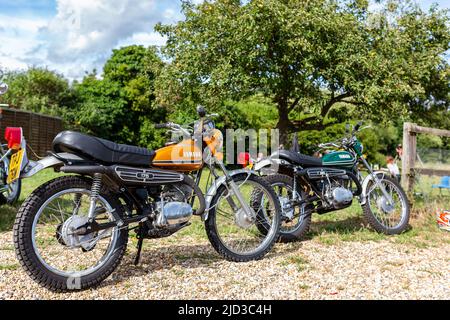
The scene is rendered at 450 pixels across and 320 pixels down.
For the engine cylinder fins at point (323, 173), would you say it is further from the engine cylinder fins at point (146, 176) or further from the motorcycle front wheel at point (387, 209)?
the engine cylinder fins at point (146, 176)

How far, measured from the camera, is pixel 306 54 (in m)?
7.56

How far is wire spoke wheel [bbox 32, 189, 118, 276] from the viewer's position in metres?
3.02

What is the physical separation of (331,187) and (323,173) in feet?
0.78

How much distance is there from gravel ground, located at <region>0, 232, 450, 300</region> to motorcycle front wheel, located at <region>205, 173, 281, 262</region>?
0.13 meters

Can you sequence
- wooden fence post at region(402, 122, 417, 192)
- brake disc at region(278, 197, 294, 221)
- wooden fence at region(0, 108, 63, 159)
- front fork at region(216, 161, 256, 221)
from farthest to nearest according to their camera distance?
wooden fence at region(0, 108, 63, 159) → wooden fence post at region(402, 122, 417, 192) → brake disc at region(278, 197, 294, 221) → front fork at region(216, 161, 256, 221)

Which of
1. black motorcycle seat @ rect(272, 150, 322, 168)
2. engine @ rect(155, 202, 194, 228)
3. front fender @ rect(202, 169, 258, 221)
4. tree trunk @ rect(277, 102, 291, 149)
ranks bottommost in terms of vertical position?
engine @ rect(155, 202, 194, 228)

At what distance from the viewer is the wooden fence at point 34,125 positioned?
1528cm

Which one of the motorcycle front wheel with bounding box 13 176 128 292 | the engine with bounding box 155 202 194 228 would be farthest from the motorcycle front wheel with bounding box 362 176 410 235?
the motorcycle front wheel with bounding box 13 176 128 292

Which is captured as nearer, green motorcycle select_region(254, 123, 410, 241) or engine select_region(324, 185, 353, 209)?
green motorcycle select_region(254, 123, 410, 241)

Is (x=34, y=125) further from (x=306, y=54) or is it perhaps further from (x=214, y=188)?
(x=214, y=188)

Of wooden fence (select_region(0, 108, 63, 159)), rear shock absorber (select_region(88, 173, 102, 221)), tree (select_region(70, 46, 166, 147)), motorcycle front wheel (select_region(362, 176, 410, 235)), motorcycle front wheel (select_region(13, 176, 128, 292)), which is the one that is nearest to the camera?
motorcycle front wheel (select_region(13, 176, 128, 292))

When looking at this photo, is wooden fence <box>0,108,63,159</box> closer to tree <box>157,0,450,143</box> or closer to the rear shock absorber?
tree <box>157,0,450,143</box>

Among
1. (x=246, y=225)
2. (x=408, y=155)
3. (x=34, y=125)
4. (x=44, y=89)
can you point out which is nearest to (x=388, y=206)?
(x=408, y=155)

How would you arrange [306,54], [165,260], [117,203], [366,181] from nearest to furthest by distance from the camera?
[117,203]
[165,260]
[366,181]
[306,54]
